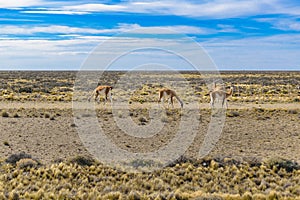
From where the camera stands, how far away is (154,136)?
1714 cm

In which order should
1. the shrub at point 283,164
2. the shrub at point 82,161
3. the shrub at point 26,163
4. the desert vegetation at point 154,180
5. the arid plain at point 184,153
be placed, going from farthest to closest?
the shrub at point 82,161, the shrub at point 283,164, the shrub at point 26,163, the arid plain at point 184,153, the desert vegetation at point 154,180

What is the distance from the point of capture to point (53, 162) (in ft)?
40.2

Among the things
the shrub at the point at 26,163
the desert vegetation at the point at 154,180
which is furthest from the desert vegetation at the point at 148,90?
the shrub at the point at 26,163

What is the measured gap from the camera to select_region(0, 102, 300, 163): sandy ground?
14.1 m

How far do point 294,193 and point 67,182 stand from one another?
5755 millimetres

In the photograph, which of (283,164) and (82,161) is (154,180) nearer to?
(82,161)

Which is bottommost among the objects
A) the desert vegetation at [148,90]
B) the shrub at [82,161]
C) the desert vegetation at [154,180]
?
the desert vegetation at [154,180]

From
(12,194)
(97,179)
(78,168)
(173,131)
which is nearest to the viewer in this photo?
(12,194)

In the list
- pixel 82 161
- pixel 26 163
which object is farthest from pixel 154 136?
pixel 26 163

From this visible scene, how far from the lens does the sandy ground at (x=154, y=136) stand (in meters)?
14.1

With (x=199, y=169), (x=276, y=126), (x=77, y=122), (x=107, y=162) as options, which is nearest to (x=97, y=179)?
(x=107, y=162)

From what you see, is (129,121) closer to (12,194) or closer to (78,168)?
(78,168)

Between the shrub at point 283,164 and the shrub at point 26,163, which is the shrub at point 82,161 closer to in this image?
the shrub at point 26,163

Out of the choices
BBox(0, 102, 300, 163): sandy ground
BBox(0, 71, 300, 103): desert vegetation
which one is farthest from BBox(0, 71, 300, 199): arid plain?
BBox(0, 71, 300, 103): desert vegetation
